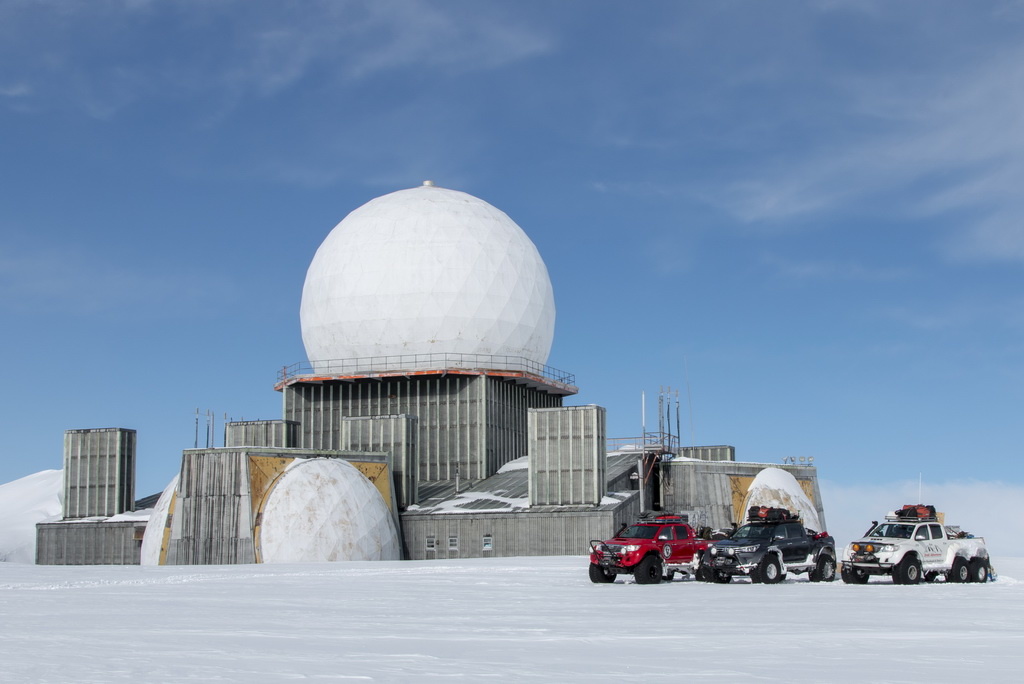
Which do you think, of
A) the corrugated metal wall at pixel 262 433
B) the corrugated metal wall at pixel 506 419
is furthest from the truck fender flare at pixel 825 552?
the corrugated metal wall at pixel 262 433

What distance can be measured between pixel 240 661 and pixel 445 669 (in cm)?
222

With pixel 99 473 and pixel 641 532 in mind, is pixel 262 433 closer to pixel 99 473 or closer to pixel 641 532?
pixel 99 473

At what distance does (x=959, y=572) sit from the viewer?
93.9ft

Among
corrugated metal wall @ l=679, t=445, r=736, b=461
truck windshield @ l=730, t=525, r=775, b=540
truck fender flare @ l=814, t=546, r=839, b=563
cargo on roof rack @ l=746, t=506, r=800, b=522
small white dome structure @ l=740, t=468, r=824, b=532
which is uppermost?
corrugated metal wall @ l=679, t=445, r=736, b=461

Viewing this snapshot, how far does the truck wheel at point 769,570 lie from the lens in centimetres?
2786

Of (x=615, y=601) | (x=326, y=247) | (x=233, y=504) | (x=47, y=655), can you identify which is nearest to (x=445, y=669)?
(x=47, y=655)

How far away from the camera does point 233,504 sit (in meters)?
46.0

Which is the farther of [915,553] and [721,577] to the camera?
[721,577]

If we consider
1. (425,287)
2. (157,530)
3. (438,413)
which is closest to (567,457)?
(438,413)

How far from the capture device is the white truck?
2773 centimetres

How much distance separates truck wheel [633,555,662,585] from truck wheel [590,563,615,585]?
2.18 ft

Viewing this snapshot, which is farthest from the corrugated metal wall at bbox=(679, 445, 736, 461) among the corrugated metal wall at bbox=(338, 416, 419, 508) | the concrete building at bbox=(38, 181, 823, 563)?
the corrugated metal wall at bbox=(338, 416, 419, 508)

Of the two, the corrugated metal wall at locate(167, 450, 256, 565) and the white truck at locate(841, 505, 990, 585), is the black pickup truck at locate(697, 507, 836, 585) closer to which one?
the white truck at locate(841, 505, 990, 585)

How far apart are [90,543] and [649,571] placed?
3640cm
